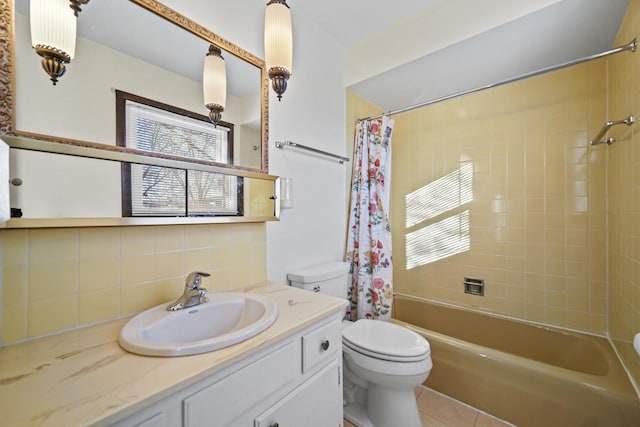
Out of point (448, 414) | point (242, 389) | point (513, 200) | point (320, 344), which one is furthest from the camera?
Result: point (513, 200)

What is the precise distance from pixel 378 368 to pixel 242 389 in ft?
2.61

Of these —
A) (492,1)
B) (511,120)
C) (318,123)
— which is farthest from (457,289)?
(492,1)

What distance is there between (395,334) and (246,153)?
1299mm

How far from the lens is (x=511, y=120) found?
77.7 inches

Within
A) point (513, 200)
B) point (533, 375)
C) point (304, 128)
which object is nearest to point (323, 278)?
point (304, 128)

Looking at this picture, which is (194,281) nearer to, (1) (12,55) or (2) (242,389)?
(2) (242,389)

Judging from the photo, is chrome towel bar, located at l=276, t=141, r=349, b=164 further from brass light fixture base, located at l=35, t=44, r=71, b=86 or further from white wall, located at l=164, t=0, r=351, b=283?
brass light fixture base, located at l=35, t=44, r=71, b=86

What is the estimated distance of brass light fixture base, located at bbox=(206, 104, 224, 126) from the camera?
3.80ft

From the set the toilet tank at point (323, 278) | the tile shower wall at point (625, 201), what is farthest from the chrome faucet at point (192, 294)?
the tile shower wall at point (625, 201)

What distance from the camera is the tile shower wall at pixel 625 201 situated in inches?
47.1

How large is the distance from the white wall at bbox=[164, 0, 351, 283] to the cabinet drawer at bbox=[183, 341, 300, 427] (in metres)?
0.66

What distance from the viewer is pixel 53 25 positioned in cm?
78

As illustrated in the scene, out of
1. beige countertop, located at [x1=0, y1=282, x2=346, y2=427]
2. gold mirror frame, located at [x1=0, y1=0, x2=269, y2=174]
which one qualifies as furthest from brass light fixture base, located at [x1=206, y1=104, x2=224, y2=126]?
beige countertop, located at [x1=0, y1=282, x2=346, y2=427]

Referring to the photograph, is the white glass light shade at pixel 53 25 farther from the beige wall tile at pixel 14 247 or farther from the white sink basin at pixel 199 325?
the white sink basin at pixel 199 325
